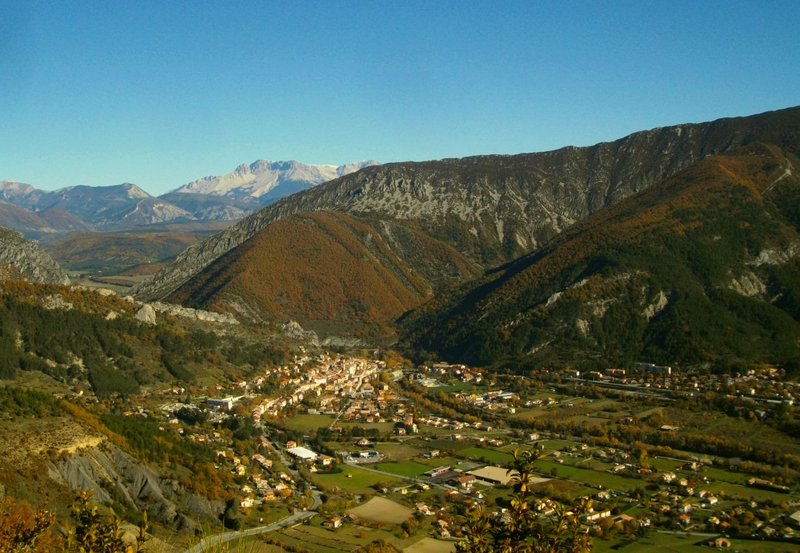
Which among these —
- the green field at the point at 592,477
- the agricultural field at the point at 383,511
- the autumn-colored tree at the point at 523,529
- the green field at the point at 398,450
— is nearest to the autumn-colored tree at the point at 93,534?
the autumn-colored tree at the point at 523,529

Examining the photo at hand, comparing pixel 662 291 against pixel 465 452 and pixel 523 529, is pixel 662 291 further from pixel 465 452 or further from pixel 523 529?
pixel 523 529

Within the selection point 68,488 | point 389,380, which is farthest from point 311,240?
point 68,488

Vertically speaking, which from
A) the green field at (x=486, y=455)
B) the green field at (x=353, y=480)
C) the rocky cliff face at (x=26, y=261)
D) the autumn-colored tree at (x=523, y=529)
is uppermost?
the rocky cliff face at (x=26, y=261)

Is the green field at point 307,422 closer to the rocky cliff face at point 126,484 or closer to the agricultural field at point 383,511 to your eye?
the agricultural field at point 383,511

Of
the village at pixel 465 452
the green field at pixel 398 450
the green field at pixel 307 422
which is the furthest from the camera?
the green field at pixel 307 422

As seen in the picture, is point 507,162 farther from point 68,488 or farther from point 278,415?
point 68,488

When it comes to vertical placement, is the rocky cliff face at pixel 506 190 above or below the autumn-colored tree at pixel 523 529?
above

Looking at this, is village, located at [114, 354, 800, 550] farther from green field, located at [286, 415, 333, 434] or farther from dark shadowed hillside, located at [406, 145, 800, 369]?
dark shadowed hillside, located at [406, 145, 800, 369]

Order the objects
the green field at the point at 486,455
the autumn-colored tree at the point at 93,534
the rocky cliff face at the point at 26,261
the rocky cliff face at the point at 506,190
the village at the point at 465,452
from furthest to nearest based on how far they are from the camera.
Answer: the rocky cliff face at the point at 506,190 < the rocky cliff face at the point at 26,261 < the green field at the point at 486,455 < the village at the point at 465,452 < the autumn-colored tree at the point at 93,534
